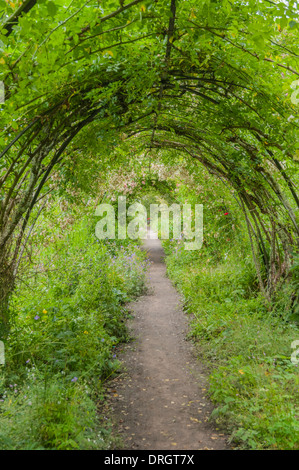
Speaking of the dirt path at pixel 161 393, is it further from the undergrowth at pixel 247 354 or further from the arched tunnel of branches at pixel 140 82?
the arched tunnel of branches at pixel 140 82

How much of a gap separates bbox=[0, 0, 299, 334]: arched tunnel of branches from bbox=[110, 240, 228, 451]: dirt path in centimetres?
143

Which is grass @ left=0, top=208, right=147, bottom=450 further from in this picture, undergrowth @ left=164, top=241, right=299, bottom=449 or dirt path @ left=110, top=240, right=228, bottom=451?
undergrowth @ left=164, top=241, right=299, bottom=449

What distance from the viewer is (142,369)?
4.52 metres

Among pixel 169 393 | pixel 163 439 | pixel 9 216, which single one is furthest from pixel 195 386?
pixel 9 216

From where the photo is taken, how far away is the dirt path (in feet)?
10.1

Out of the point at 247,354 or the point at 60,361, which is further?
the point at 247,354

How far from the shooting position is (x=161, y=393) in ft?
12.9

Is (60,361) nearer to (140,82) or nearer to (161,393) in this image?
(161,393)

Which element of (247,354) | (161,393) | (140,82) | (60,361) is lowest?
(161,393)

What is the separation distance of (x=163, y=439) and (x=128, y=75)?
3.11 meters

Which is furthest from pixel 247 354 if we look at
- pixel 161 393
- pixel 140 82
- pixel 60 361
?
pixel 140 82

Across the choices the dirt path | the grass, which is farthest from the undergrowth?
the grass

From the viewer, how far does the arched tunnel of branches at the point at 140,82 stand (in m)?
2.42

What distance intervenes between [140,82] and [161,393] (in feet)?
10.1
